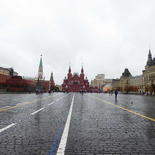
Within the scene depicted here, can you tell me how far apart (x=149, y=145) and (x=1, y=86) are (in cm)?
6032

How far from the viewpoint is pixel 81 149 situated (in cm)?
379

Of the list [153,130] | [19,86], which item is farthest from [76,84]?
[153,130]

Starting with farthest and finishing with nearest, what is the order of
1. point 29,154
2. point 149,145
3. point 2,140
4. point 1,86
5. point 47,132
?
point 1,86 < point 47,132 < point 2,140 < point 149,145 < point 29,154

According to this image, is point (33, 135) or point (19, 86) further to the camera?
point (19, 86)

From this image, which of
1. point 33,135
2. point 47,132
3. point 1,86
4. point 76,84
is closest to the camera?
point 33,135

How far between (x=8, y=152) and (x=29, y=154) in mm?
513

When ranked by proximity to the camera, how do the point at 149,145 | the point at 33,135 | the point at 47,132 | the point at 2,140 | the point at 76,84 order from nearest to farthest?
the point at 149,145
the point at 2,140
the point at 33,135
the point at 47,132
the point at 76,84

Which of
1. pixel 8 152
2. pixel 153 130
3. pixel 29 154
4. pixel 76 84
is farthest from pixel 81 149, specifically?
pixel 76 84

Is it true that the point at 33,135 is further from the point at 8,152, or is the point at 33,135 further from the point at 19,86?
the point at 19,86

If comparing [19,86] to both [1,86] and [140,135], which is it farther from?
[140,135]

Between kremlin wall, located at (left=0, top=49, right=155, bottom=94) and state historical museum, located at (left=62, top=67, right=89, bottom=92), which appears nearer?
kremlin wall, located at (left=0, top=49, right=155, bottom=94)

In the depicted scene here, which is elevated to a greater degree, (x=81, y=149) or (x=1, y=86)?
(x=1, y=86)

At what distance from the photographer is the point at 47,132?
207 inches

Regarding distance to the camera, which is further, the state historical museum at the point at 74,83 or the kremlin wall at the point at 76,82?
the state historical museum at the point at 74,83
